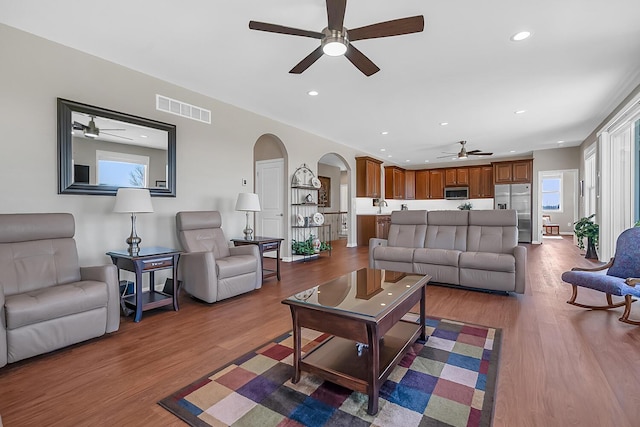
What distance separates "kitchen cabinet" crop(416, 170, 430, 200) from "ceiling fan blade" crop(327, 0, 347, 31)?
954 centimetres

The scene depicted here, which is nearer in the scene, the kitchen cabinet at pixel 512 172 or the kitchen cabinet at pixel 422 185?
the kitchen cabinet at pixel 512 172

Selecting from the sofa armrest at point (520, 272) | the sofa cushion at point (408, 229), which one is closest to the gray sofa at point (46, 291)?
the sofa cushion at point (408, 229)

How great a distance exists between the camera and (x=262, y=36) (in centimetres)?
296

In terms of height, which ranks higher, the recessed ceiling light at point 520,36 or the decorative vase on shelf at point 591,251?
the recessed ceiling light at point 520,36

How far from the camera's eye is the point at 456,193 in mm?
10531

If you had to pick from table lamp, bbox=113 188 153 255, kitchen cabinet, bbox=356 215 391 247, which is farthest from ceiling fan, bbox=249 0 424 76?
kitchen cabinet, bbox=356 215 391 247

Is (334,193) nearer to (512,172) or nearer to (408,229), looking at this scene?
(512,172)

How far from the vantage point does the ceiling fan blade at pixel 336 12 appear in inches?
80.1

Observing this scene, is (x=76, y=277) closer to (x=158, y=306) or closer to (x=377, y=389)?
(x=158, y=306)

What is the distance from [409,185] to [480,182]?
7.56 feet

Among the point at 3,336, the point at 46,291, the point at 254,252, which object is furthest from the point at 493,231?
the point at 3,336

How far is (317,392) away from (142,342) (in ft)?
5.31

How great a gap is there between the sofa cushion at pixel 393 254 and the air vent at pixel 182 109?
3.19m

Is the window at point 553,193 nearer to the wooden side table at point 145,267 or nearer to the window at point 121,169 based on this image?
the wooden side table at point 145,267
